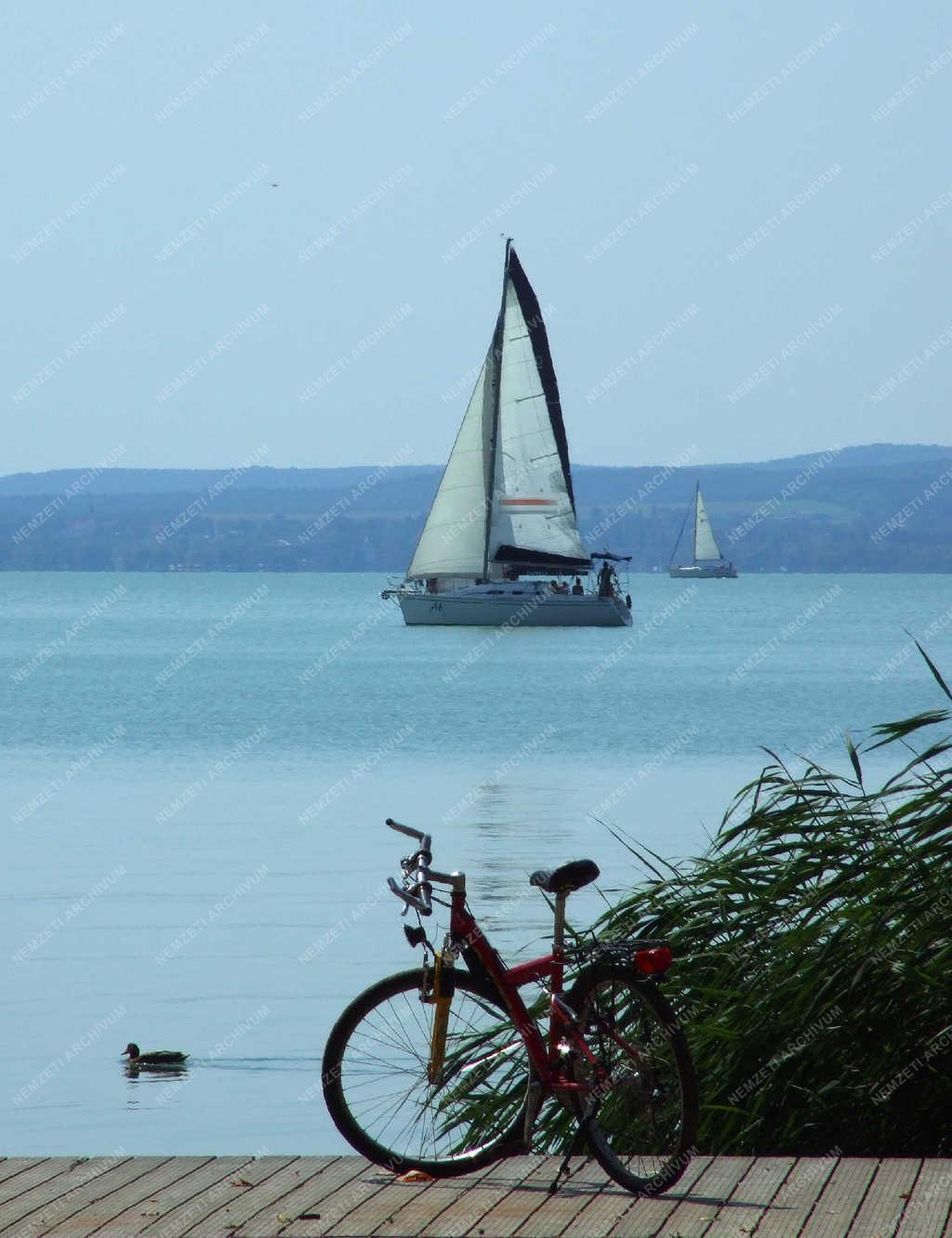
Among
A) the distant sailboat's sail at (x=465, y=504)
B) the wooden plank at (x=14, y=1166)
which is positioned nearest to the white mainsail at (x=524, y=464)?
the distant sailboat's sail at (x=465, y=504)

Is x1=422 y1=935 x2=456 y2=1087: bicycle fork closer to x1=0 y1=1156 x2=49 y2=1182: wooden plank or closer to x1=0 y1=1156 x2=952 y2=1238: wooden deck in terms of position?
x1=0 y1=1156 x2=952 y2=1238: wooden deck

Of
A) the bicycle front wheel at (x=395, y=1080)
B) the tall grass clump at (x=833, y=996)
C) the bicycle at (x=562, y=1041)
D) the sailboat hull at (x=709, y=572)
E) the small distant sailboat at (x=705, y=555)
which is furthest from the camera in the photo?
the sailboat hull at (x=709, y=572)

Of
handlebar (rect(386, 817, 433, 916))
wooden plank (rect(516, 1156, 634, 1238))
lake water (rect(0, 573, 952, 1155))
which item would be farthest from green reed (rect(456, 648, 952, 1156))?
handlebar (rect(386, 817, 433, 916))

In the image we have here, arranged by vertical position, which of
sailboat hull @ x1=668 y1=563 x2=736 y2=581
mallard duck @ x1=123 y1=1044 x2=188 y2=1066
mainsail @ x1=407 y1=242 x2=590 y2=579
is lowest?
sailboat hull @ x1=668 y1=563 x2=736 y2=581

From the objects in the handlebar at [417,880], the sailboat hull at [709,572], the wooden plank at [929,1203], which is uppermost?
the handlebar at [417,880]

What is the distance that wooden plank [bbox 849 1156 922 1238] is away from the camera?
507 centimetres

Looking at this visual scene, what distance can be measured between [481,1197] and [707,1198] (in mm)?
608

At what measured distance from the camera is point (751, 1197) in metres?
5.40

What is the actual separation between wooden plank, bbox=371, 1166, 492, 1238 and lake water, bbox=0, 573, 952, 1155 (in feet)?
8.20

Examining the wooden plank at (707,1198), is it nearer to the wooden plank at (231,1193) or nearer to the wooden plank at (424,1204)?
the wooden plank at (424,1204)

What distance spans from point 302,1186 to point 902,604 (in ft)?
486

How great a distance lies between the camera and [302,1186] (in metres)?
5.54

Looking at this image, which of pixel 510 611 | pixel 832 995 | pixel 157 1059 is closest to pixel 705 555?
pixel 510 611

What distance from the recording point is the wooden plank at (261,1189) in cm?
514
